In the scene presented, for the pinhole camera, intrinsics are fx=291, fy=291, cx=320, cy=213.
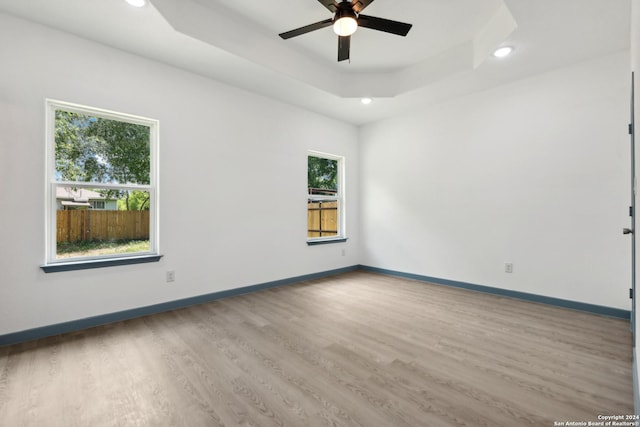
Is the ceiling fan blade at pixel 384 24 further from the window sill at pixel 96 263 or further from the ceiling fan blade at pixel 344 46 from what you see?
the window sill at pixel 96 263

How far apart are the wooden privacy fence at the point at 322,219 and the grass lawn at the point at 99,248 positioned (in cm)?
242

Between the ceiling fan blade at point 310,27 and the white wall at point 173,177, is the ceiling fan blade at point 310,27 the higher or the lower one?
the higher one

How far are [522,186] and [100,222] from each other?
479 cm

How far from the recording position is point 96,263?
2.78m

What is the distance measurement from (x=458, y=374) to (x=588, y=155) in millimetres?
2888

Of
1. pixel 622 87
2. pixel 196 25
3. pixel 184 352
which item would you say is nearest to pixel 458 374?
pixel 184 352

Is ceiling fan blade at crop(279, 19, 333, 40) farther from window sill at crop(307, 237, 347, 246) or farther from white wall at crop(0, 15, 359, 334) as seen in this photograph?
window sill at crop(307, 237, 347, 246)

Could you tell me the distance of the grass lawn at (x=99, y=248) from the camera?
273 centimetres

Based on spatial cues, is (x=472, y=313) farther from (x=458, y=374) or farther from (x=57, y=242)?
(x=57, y=242)

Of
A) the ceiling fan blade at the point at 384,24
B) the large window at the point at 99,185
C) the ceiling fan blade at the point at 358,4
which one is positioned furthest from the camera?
the large window at the point at 99,185

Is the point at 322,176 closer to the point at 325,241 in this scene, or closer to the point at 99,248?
the point at 325,241

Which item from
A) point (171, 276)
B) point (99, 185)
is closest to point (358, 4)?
point (99, 185)

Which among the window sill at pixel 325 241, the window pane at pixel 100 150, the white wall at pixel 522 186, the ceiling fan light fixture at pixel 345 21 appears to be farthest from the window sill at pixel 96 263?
the white wall at pixel 522 186

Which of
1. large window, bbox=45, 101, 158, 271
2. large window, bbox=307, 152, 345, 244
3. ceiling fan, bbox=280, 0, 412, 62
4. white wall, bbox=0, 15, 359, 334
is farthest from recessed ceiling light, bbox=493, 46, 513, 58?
large window, bbox=45, 101, 158, 271
